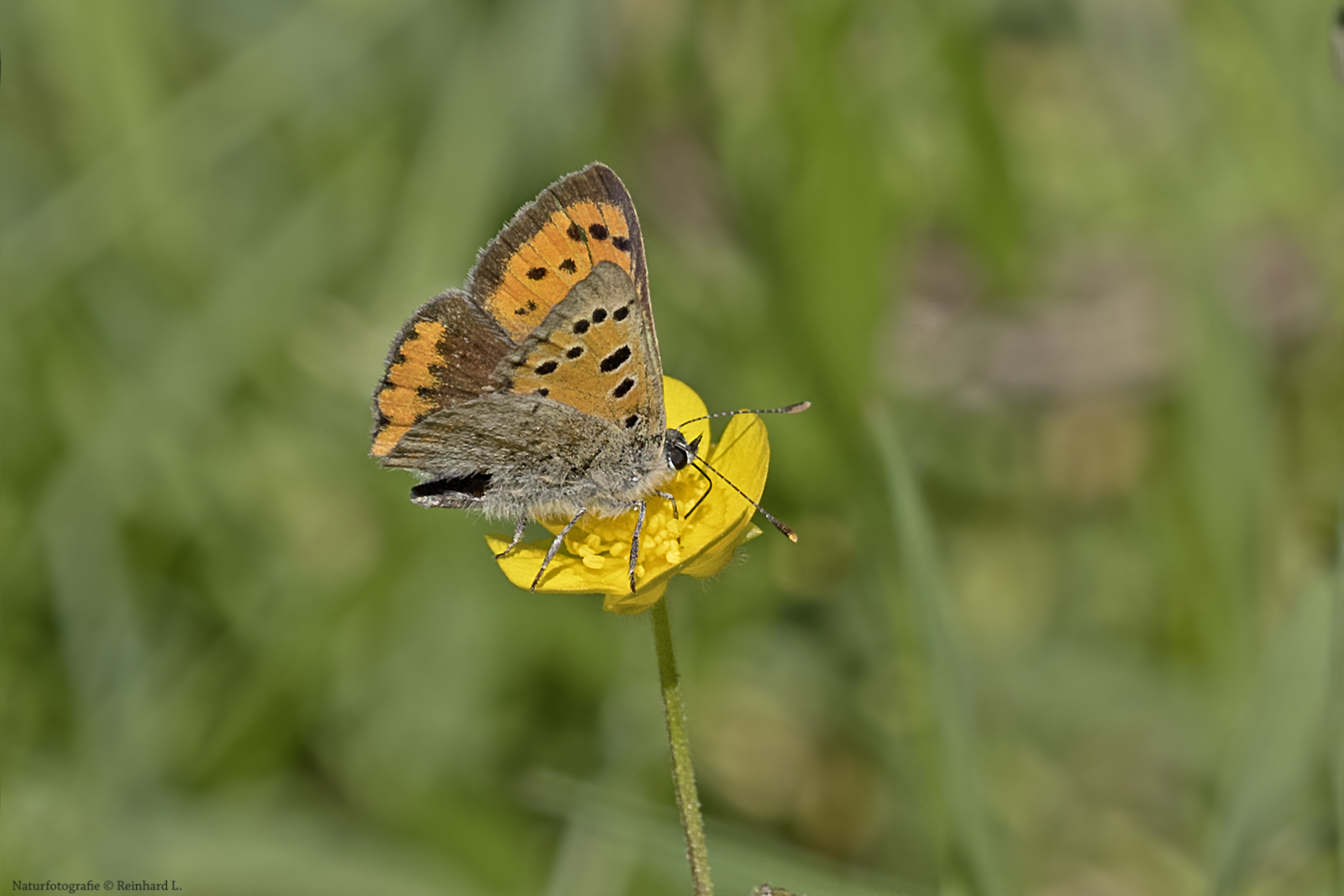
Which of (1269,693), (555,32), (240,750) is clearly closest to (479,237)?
(555,32)

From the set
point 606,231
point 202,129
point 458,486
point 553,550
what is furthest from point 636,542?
point 202,129

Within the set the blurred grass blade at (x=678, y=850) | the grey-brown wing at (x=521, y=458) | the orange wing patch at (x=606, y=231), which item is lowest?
the blurred grass blade at (x=678, y=850)

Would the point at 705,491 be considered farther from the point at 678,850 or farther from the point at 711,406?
the point at 711,406

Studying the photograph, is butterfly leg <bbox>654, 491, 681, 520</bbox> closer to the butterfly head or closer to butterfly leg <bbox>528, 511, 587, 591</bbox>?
the butterfly head

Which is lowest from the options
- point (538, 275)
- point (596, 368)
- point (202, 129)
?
point (596, 368)

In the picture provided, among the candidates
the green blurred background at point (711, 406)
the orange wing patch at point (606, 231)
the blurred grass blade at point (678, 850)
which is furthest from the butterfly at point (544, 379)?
→ the green blurred background at point (711, 406)

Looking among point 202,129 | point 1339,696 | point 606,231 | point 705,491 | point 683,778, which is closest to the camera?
point 683,778

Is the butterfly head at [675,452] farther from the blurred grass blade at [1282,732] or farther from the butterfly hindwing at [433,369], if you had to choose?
the blurred grass blade at [1282,732]

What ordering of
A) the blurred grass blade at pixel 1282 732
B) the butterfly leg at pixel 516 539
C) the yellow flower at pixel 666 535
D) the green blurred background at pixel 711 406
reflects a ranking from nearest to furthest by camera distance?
the yellow flower at pixel 666 535 < the blurred grass blade at pixel 1282 732 < the butterfly leg at pixel 516 539 < the green blurred background at pixel 711 406
